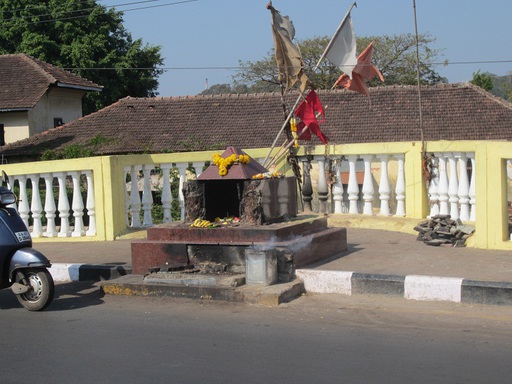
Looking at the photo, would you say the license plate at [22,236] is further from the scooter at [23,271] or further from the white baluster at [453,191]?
the white baluster at [453,191]

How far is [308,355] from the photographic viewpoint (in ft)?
14.6

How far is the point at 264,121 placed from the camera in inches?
Result: 1270

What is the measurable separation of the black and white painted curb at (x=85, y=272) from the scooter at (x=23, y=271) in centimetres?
125

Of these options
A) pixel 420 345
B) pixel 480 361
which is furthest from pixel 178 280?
pixel 480 361

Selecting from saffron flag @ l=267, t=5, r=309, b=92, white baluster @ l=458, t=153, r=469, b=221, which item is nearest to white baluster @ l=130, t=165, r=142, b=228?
saffron flag @ l=267, t=5, r=309, b=92

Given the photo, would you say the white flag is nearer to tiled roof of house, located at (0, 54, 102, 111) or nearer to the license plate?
the license plate

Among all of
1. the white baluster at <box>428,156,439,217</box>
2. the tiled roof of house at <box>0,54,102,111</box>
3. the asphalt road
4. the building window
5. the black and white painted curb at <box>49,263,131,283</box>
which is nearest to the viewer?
the asphalt road

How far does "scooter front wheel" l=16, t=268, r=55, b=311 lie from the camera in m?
5.88

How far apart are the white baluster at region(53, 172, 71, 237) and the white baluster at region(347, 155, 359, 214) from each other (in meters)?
3.77

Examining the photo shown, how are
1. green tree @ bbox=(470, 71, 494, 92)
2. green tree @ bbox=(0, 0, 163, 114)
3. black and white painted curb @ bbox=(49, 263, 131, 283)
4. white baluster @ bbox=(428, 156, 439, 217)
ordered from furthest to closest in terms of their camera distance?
green tree @ bbox=(470, 71, 494, 92), green tree @ bbox=(0, 0, 163, 114), white baluster @ bbox=(428, 156, 439, 217), black and white painted curb @ bbox=(49, 263, 131, 283)

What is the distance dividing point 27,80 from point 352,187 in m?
28.6

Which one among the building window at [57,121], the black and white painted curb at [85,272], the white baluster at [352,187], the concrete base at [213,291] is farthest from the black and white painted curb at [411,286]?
the building window at [57,121]

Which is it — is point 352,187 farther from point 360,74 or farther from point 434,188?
point 360,74

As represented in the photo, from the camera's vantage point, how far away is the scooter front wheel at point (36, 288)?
588 centimetres
